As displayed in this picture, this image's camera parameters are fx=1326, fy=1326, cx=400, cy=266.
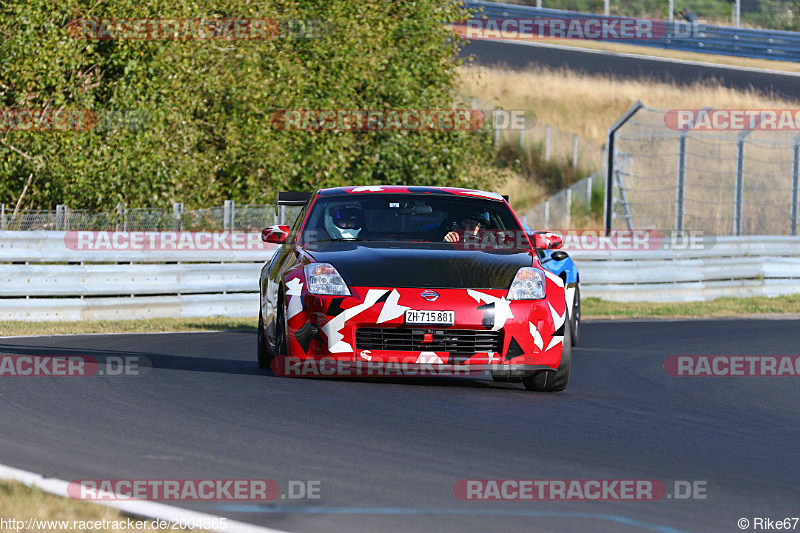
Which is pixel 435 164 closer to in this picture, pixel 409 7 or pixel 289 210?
pixel 409 7

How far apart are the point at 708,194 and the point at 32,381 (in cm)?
2827

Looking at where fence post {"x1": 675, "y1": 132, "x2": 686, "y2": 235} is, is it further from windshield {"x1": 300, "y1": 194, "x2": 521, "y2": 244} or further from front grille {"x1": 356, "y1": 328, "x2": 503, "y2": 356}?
front grille {"x1": 356, "y1": 328, "x2": 503, "y2": 356}

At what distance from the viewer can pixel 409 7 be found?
2772 centimetres

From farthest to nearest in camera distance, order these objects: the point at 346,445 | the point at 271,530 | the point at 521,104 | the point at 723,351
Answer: the point at 521,104 < the point at 723,351 < the point at 346,445 < the point at 271,530

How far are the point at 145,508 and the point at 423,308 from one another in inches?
145

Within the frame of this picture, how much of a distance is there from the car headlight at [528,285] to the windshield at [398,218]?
40.6 inches

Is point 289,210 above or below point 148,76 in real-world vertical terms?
below

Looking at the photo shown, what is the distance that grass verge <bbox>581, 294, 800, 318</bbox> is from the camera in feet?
63.0

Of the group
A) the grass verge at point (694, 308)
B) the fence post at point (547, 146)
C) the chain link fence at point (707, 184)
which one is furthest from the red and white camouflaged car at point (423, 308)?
the fence post at point (547, 146)

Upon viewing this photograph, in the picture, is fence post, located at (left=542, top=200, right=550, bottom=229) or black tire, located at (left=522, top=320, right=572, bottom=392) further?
fence post, located at (left=542, top=200, right=550, bottom=229)

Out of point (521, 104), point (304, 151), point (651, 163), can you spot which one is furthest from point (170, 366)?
point (521, 104)

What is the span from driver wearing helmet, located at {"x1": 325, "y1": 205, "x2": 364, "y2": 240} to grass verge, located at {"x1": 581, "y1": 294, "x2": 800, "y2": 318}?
9597mm

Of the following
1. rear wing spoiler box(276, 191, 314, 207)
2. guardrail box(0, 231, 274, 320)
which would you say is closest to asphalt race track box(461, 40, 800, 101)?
guardrail box(0, 231, 274, 320)

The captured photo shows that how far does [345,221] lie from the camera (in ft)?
31.1
